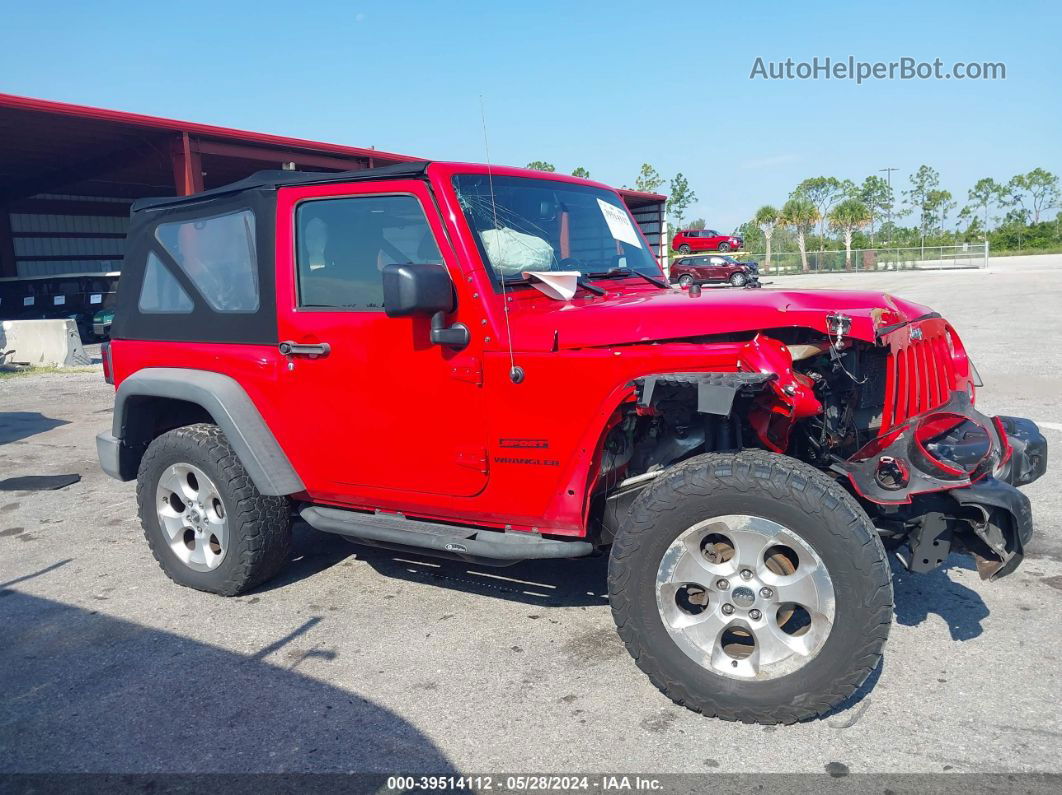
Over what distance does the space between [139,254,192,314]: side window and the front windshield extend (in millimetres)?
1781

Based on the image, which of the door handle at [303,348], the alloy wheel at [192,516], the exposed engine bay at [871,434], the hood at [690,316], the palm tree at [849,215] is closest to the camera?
the exposed engine bay at [871,434]

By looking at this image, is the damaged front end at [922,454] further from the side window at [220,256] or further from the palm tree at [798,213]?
the palm tree at [798,213]

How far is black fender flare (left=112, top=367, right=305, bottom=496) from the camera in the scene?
13.2 feet

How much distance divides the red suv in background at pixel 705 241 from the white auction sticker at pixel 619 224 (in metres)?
36.3

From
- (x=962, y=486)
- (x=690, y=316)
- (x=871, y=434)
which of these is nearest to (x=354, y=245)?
(x=690, y=316)

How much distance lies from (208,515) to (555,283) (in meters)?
2.23

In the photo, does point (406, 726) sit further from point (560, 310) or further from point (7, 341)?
point (7, 341)

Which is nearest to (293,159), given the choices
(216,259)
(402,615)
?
(216,259)

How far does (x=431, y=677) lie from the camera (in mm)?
3408

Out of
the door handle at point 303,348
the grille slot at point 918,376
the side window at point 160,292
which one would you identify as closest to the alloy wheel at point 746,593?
the grille slot at point 918,376

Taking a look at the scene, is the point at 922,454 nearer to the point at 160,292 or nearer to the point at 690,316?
the point at 690,316

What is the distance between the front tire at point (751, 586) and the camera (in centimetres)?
280

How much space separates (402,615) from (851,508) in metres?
2.21

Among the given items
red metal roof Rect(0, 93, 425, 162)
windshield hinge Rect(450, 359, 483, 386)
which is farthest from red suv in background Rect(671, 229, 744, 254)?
windshield hinge Rect(450, 359, 483, 386)
